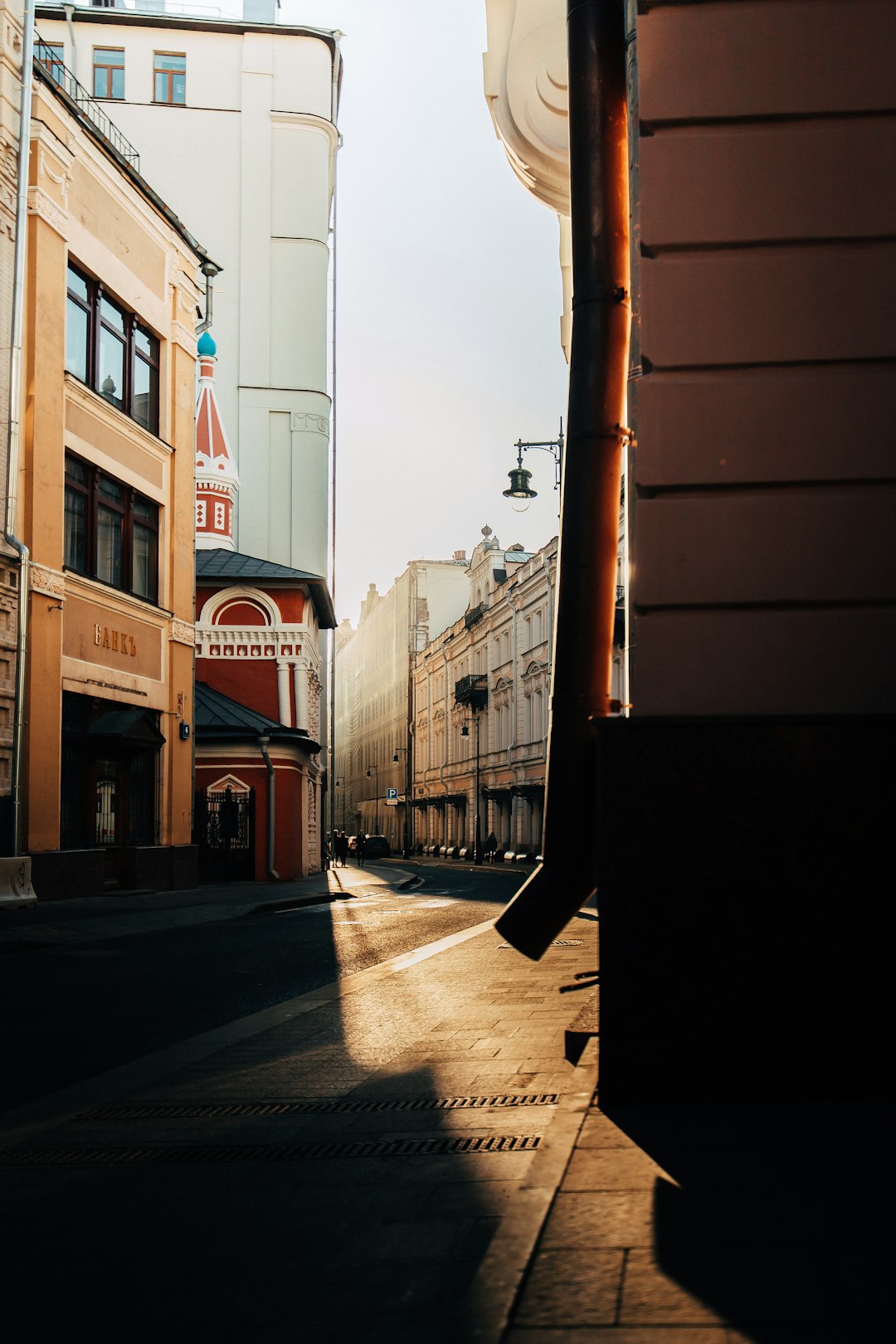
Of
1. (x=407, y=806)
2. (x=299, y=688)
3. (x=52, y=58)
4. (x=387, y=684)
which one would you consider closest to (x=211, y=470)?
(x=299, y=688)

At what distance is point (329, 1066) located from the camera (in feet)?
21.9

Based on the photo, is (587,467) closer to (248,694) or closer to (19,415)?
(19,415)

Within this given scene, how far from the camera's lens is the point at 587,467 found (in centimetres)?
576

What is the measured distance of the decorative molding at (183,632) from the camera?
25.2 m

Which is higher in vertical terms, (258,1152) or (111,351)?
(111,351)

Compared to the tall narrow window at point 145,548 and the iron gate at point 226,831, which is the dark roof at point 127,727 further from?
the iron gate at point 226,831

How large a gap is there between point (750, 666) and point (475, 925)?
1209cm

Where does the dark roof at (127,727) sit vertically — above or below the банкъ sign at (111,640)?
below

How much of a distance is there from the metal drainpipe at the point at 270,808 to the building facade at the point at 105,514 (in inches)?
312

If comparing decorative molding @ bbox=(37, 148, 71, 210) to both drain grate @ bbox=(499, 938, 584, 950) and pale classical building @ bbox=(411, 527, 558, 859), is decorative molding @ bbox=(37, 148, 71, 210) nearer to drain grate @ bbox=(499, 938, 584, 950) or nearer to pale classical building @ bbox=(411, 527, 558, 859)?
drain grate @ bbox=(499, 938, 584, 950)

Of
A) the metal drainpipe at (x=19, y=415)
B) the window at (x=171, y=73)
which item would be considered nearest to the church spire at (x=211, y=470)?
the window at (x=171, y=73)

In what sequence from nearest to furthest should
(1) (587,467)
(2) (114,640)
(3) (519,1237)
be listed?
1. (3) (519,1237)
2. (1) (587,467)
3. (2) (114,640)

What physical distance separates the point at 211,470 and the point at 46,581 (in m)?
26.2

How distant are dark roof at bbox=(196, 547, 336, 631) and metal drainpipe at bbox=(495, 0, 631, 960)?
30616 millimetres
